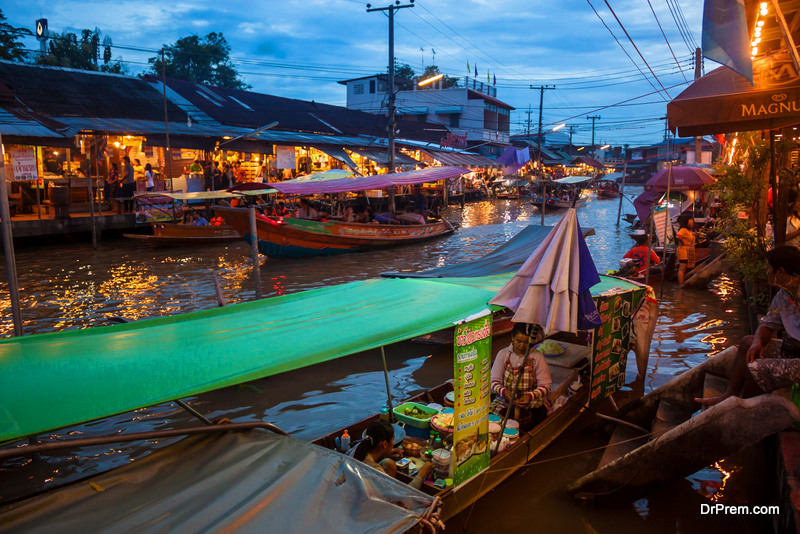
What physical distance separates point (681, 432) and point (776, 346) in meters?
1.29

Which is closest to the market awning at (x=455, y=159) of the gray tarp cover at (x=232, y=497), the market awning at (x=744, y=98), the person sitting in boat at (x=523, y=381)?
the market awning at (x=744, y=98)

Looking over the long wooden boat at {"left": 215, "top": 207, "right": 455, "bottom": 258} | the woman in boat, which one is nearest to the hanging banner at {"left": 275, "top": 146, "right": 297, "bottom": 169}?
the long wooden boat at {"left": 215, "top": 207, "right": 455, "bottom": 258}

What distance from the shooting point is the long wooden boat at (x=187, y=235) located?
19.5 metres

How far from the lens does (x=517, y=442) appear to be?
532 centimetres

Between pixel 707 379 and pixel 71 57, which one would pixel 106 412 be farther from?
pixel 71 57

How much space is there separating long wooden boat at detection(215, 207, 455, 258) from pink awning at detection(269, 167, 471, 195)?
1.48 metres

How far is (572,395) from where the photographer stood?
6461 millimetres

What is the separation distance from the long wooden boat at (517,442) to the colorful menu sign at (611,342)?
32 centimetres

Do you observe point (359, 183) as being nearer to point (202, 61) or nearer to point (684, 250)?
point (684, 250)

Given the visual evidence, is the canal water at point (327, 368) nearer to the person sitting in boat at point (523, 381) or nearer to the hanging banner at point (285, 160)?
the person sitting in boat at point (523, 381)

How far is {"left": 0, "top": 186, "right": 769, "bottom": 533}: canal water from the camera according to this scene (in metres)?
5.15

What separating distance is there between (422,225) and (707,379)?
1760cm

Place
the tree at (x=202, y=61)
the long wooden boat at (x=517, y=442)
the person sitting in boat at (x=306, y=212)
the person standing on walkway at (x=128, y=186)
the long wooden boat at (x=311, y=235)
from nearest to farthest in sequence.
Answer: the long wooden boat at (x=517, y=442) → the long wooden boat at (x=311, y=235) → the person sitting in boat at (x=306, y=212) → the person standing on walkway at (x=128, y=186) → the tree at (x=202, y=61)

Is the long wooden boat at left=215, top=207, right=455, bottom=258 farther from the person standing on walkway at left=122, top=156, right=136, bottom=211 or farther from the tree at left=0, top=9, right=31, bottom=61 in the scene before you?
the tree at left=0, top=9, right=31, bottom=61
